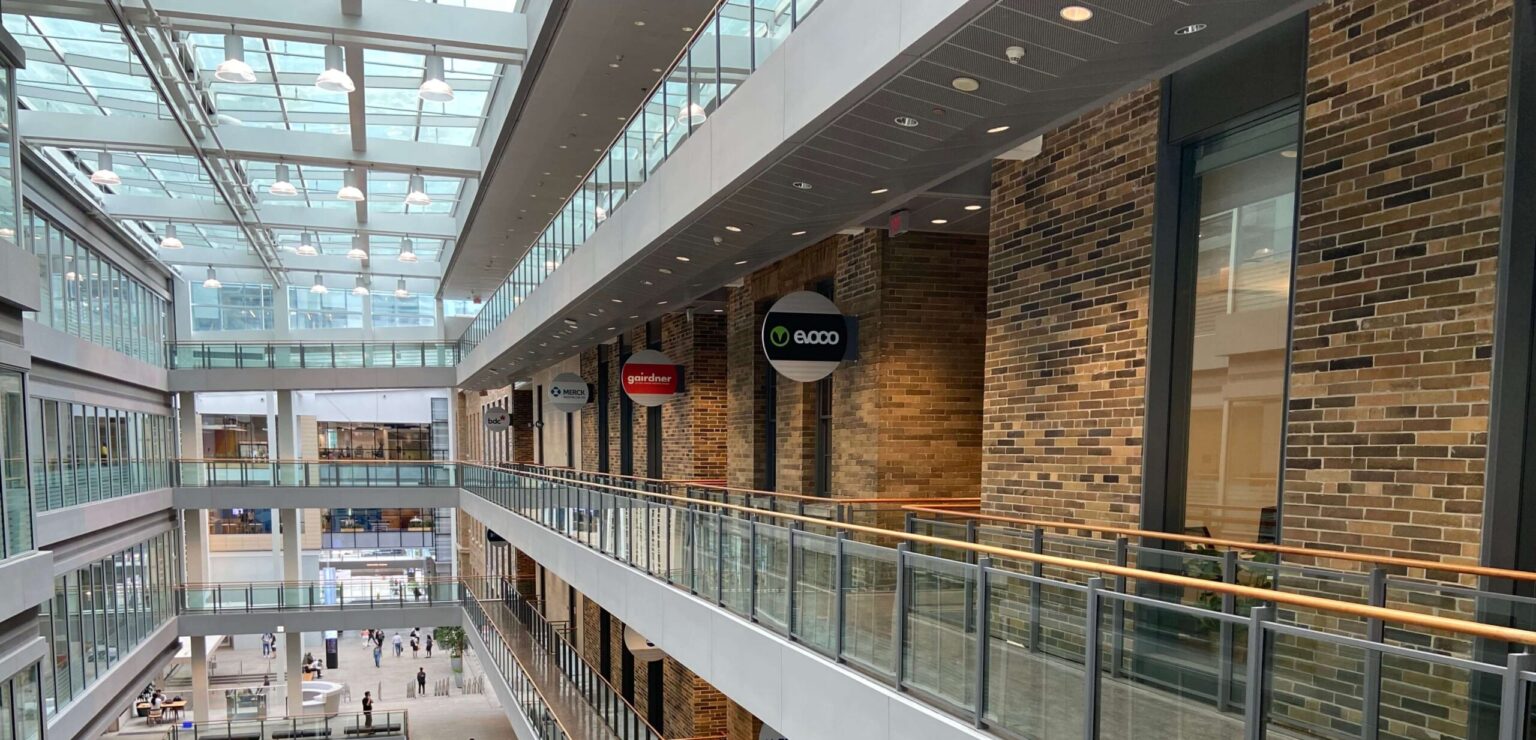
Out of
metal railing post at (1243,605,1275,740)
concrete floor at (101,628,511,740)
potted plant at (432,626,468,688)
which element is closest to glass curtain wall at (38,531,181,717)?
concrete floor at (101,628,511,740)

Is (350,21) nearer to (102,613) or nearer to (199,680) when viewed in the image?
(102,613)

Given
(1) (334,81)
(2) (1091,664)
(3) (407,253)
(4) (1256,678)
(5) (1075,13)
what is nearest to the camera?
(4) (1256,678)

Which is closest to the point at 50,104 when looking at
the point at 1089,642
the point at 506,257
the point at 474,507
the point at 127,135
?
the point at 127,135

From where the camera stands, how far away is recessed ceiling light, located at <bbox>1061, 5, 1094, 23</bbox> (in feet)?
13.1

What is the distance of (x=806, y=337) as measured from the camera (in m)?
10.3

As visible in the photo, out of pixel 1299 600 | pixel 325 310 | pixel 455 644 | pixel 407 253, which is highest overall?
pixel 407 253

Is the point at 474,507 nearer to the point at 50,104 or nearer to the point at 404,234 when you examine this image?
the point at 404,234

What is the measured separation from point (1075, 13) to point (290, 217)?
79.4 feet

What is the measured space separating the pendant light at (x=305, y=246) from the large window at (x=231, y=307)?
6.53 meters

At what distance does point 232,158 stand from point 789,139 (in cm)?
1559

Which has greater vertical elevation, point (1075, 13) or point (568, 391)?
point (1075, 13)

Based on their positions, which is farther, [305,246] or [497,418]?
[497,418]

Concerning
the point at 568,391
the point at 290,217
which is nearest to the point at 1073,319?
the point at 568,391

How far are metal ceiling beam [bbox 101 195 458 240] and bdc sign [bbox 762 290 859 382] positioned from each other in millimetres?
17693
